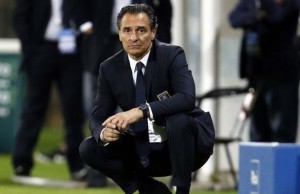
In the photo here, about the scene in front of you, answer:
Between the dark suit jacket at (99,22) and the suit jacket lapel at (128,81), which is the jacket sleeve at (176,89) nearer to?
the suit jacket lapel at (128,81)

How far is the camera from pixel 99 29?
1029 cm

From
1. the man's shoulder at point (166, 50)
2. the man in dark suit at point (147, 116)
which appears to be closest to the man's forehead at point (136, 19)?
the man in dark suit at point (147, 116)

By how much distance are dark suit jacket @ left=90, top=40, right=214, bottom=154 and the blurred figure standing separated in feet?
6.89

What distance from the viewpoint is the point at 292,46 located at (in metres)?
10.5

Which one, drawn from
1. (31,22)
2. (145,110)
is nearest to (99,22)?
(31,22)

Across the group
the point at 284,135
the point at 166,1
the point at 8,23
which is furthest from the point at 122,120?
the point at 8,23

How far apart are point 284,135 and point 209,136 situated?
3.10 m

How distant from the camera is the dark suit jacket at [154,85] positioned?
759 centimetres

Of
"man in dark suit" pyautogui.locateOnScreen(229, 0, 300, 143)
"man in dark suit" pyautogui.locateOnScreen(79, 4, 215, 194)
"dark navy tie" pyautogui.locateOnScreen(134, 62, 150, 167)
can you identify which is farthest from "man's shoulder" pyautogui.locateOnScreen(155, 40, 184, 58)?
"man in dark suit" pyautogui.locateOnScreen(229, 0, 300, 143)

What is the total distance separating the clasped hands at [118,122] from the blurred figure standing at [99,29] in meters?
2.49

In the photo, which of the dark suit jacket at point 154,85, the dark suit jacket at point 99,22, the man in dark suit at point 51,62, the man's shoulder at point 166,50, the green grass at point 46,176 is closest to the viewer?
the dark suit jacket at point 154,85

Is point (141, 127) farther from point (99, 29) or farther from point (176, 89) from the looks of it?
point (99, 29)

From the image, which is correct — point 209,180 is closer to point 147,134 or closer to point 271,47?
point 271,47

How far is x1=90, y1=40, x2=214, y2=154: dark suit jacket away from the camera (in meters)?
7.59
